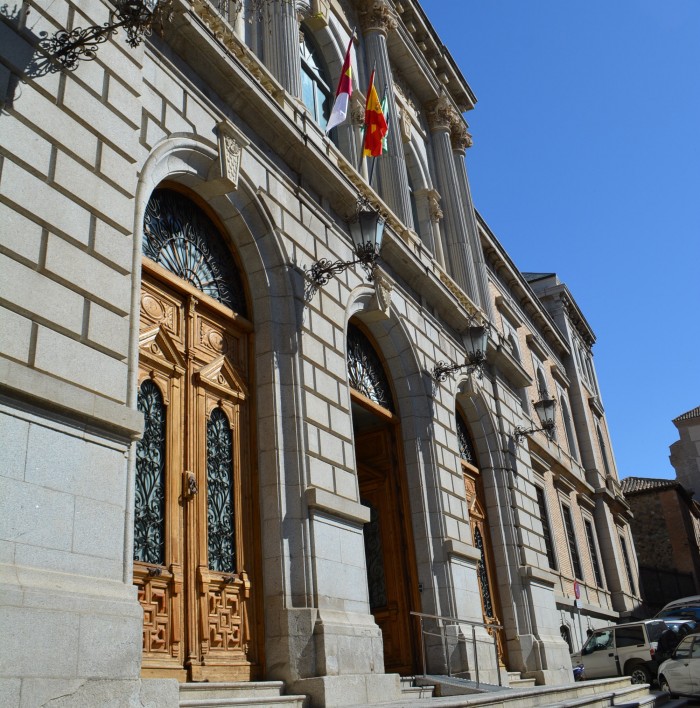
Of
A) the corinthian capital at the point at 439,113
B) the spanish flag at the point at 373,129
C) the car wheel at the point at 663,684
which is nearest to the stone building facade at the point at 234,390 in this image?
the spanish flag at the point at 373,129

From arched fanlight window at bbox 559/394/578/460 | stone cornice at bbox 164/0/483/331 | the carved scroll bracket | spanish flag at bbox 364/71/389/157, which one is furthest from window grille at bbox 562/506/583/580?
the carved scroll bracket

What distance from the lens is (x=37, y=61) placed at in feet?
21.4

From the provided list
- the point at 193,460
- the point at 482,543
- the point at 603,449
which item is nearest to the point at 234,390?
the point at 193,460

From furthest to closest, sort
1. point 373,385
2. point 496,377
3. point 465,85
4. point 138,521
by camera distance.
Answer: point 465,85 → point 496,377 → point 373,385 → point 138,521

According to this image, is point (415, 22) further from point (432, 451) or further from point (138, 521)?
point (138, 521)

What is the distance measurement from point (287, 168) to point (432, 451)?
5312mm

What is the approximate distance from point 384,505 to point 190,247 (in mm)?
5893

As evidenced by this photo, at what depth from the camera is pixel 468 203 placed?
19.8 meters

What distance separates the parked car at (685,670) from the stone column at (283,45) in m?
12.3

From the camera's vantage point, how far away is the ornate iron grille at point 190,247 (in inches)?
344

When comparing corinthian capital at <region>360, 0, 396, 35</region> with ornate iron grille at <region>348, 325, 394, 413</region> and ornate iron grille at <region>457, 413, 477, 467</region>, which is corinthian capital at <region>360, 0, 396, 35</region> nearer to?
ornate iron grille at <region>348, 325, 394, 413</region>

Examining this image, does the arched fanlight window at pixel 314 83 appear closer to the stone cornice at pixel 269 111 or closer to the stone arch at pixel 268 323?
the stone cornice at pixel 269 111

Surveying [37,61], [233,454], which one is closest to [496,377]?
[233,454]

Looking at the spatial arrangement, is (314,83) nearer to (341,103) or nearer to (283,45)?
(341,103)
